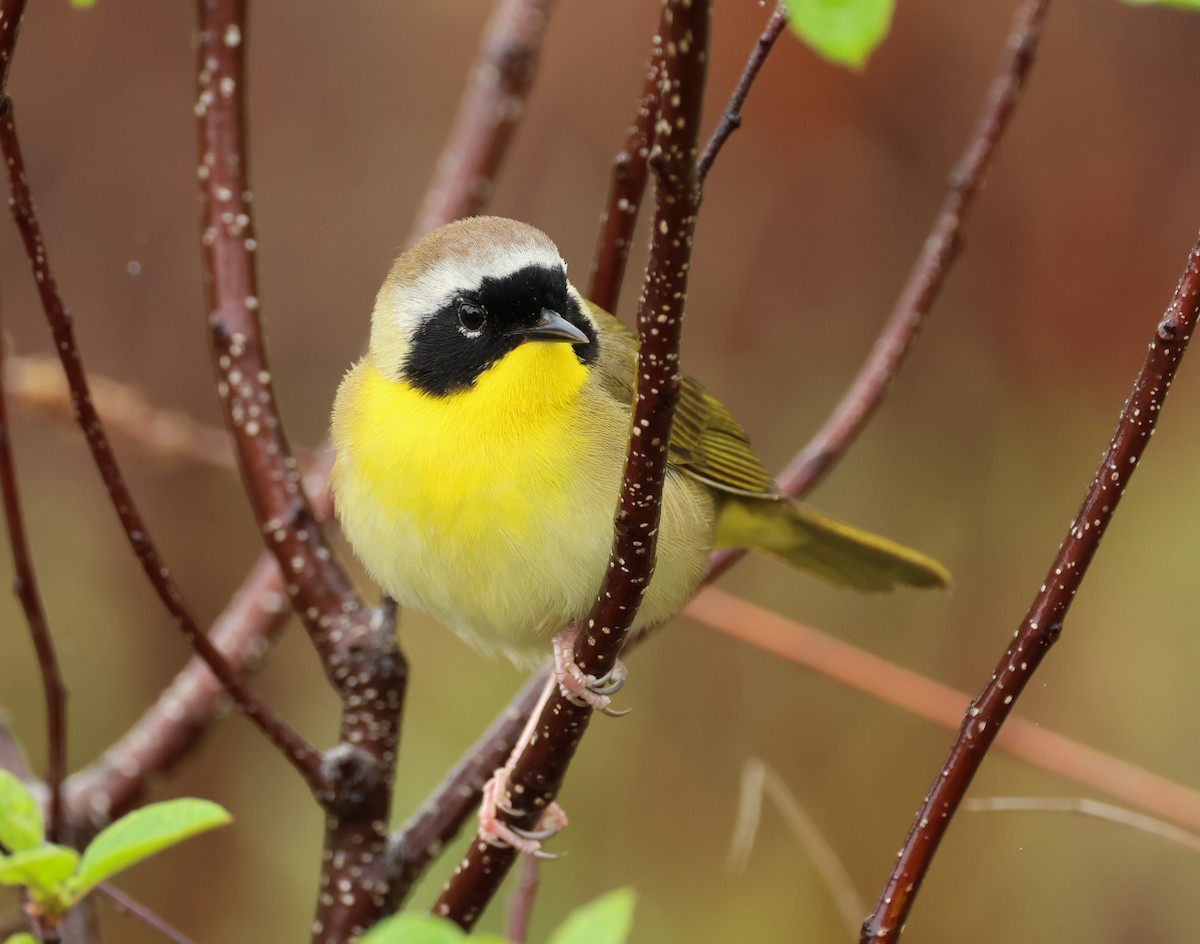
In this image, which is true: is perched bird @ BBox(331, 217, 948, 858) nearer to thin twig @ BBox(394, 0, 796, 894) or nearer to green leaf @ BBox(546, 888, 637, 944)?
thin twig @ BBox(394, 0, 796, 894)

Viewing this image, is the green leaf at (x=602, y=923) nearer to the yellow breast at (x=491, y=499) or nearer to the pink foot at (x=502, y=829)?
the pink foot at (x=502, y=829)

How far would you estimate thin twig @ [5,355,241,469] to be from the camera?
266 centimetres

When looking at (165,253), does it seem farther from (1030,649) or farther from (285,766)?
(1030,649)

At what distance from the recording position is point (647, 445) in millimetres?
1426

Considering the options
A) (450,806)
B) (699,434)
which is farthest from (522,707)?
(699,434)

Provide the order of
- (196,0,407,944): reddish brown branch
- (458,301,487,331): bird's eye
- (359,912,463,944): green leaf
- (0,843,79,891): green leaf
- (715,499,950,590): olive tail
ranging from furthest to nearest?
(715,499,950,590): olive tail < (458,301,487,331): bird's eye < (196,0,407,944): reddish brown branch < (0,843,79,891): green leaf < (359,912,463,944): green leaf

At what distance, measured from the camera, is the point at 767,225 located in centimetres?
496

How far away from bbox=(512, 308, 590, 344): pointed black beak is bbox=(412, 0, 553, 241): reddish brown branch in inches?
27.5

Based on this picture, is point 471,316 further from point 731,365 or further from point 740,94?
point 731,365

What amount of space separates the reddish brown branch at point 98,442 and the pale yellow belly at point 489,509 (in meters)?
0.45

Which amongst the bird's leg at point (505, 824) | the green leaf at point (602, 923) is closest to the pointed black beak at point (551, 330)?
the bird's leg at point (505, 824)

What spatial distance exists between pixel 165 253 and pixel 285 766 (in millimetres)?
1898

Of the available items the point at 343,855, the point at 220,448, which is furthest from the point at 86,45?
the point at 343,855

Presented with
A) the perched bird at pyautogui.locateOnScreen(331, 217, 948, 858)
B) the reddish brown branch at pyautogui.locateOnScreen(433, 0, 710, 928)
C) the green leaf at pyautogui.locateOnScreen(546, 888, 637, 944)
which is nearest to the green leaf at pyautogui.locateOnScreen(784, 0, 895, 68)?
the reddish brown branch at pyautogui.locateOnScreen(433, 0, 710, 928)
